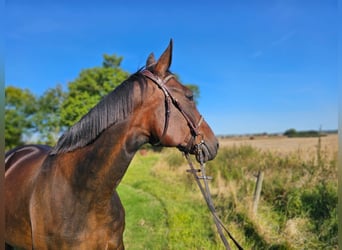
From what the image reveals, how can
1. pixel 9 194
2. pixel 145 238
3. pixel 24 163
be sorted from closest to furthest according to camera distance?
pixel 9 194 < pixel 24 163 < pixel 145 238

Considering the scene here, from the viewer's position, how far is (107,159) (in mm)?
2227

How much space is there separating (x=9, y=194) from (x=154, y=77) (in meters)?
1.99

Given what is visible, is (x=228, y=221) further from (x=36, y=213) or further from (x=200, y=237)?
(x=36, y=213)

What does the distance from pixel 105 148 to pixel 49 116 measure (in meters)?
40.6

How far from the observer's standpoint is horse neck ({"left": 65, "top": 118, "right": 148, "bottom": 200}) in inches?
86.4

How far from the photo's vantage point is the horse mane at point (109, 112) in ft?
7.07

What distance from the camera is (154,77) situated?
225 centimetres

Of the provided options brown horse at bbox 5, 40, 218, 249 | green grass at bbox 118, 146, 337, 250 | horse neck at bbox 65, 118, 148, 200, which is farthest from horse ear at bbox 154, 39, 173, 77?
green grass at bbox 118, 146, 337, 250

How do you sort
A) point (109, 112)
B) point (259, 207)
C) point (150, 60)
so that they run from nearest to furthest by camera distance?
point (109, 112) < point (150, 60) < point (259, 207)

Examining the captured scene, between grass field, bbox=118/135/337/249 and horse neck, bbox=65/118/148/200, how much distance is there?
2930 millimetres

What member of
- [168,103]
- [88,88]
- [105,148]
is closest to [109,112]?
[105,148]

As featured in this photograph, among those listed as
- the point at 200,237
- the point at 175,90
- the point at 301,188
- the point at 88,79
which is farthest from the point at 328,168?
the point at 88,79

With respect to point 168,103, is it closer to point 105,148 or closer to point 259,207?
point 105,148

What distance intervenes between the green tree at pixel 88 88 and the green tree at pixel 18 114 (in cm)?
514
